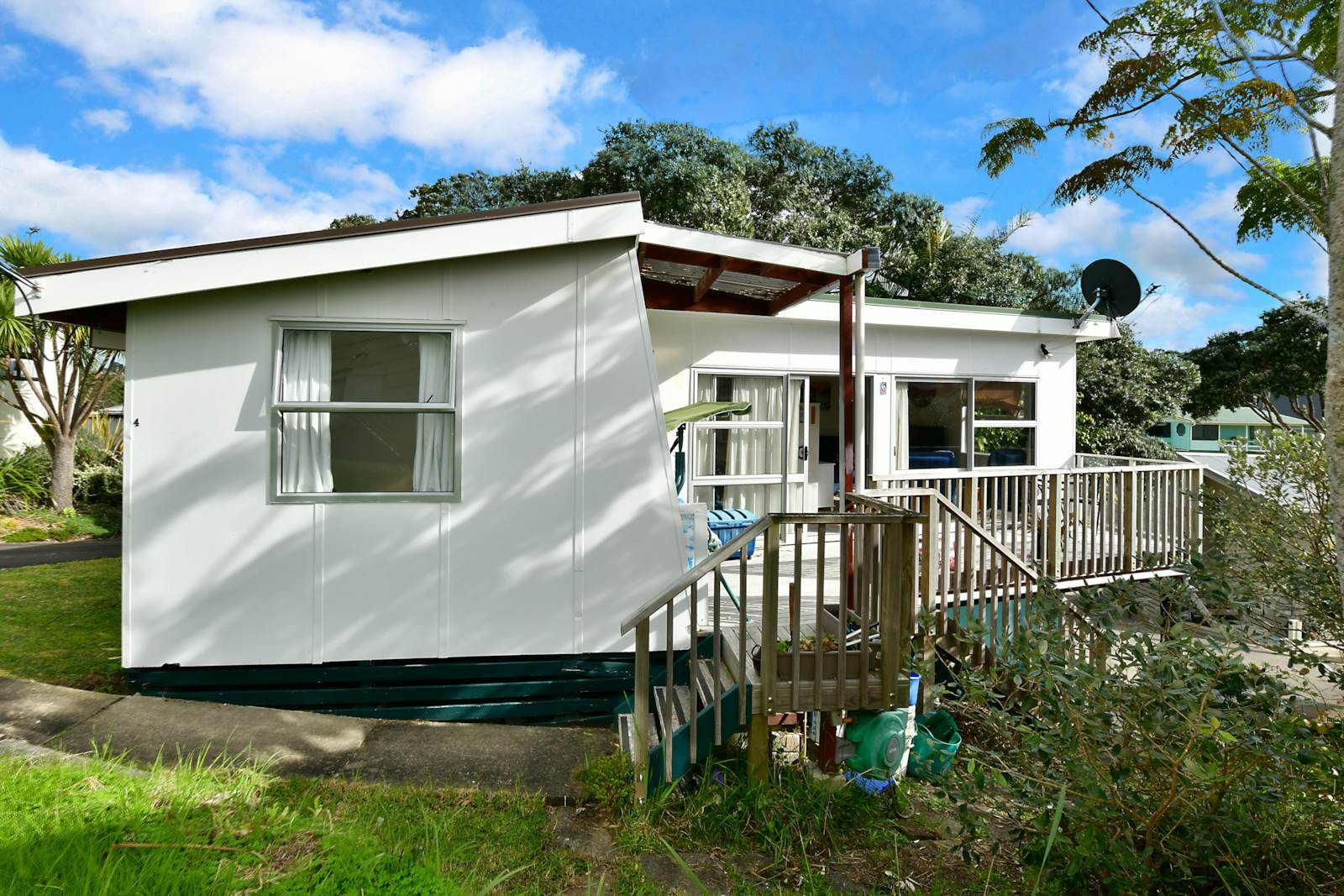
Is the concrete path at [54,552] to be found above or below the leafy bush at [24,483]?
below

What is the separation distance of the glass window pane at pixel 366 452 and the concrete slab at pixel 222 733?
1285 mm

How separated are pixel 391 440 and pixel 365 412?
0.71 feet

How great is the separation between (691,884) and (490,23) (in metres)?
22.4

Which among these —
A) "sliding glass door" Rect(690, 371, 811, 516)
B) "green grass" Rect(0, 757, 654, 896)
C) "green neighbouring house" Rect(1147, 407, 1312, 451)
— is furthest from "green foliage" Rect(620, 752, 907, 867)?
"green neighbouring house" Rect(1147, 407, 1312, 451)

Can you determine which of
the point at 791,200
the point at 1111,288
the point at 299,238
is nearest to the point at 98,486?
the point at 299,238

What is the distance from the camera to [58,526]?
440 inches

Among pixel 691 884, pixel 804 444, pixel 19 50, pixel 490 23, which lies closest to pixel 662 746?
pixel 691 884

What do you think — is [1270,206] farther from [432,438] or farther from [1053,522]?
[432,438]

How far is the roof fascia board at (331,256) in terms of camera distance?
12.9 ft

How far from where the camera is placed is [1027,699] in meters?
2.75

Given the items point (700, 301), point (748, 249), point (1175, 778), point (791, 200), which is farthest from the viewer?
point (791, 200)

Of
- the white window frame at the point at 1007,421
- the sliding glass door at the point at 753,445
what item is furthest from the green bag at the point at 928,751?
the white window frame at the point at 1007,421

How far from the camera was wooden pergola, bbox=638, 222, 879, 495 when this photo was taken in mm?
4957

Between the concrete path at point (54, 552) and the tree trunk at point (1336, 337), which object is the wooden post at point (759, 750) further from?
the concrete path at point (54, 552)
